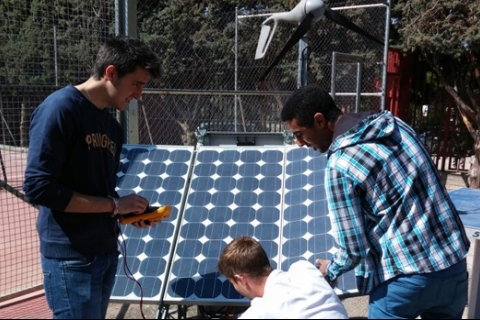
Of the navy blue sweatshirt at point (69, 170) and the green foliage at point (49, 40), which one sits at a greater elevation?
the green foliage at point (49, 40)

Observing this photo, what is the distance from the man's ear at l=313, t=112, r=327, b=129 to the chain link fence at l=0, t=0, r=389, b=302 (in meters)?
2.54

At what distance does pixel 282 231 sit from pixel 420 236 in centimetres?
129

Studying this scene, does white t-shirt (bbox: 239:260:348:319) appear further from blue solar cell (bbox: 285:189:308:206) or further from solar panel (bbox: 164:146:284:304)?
blue solar cell (bbox: 285:189:308:206)

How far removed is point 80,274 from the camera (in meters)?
2.17

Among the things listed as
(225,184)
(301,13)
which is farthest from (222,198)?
(301,13)

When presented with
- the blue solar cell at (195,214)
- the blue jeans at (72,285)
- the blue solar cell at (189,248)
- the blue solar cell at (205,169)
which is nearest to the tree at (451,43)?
the blue solar cell at (205,169)

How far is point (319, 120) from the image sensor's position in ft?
7.09

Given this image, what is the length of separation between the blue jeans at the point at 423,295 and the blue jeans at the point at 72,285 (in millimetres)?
1225

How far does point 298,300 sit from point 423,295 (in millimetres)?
545

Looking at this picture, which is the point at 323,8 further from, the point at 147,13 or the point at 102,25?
the point at 147,13

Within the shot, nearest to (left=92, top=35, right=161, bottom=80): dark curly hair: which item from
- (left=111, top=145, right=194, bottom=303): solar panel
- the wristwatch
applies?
the wristwatch

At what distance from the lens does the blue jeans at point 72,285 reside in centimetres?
216

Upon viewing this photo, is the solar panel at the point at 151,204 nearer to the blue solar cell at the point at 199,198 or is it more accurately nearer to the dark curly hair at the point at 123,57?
the blue solar cell at the point at 199,198

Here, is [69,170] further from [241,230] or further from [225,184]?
[225,184]
